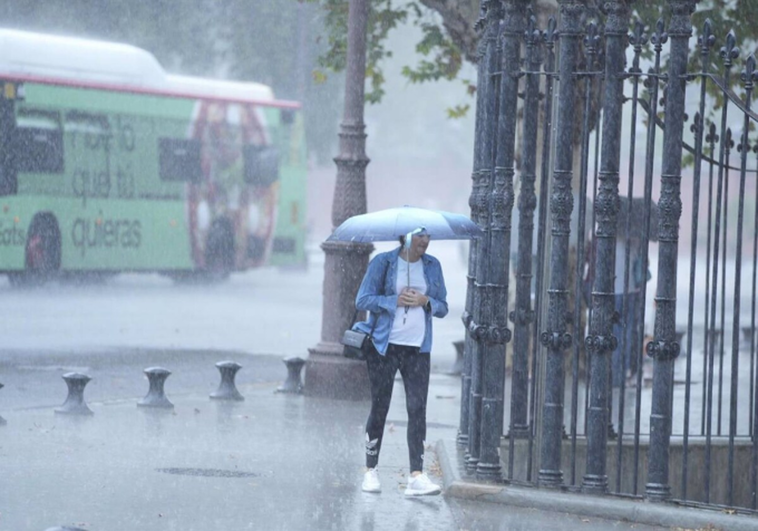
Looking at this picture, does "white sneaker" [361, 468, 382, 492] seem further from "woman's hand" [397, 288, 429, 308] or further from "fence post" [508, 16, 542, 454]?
"woman's hand" [397, 288, 429, 308]

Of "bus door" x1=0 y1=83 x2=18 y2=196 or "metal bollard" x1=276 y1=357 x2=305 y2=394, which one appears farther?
"bus door" x1=0 y1=83 x2=18 y2=196

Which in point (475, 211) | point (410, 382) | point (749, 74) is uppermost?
point (749, 74)

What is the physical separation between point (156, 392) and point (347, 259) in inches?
88.3

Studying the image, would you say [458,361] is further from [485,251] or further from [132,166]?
[132,166]

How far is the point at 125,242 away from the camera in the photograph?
3017 centimetres

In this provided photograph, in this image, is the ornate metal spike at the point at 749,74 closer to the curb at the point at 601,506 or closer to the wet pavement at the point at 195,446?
the curb at the point at 601,506

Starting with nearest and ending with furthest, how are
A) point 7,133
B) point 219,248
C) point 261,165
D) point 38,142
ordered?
point 7,133
point 38,142
point 219,248
point 261,165

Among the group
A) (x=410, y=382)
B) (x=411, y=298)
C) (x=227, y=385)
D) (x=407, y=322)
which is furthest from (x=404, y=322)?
(x=227, y=385)

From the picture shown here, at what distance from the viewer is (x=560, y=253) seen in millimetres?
9102

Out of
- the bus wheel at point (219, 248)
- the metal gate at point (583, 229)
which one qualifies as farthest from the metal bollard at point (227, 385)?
the bus wheel at point (219, 248)

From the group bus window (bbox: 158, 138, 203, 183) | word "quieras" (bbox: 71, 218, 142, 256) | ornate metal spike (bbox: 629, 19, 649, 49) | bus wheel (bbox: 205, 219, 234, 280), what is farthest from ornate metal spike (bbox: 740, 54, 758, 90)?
bus wheel (bbox: 205, 219, 234, 280)

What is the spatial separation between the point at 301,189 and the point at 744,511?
28.8m

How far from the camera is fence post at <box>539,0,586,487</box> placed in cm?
905

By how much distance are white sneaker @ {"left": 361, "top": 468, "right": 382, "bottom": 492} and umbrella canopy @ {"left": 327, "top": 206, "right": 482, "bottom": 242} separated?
140 cm
